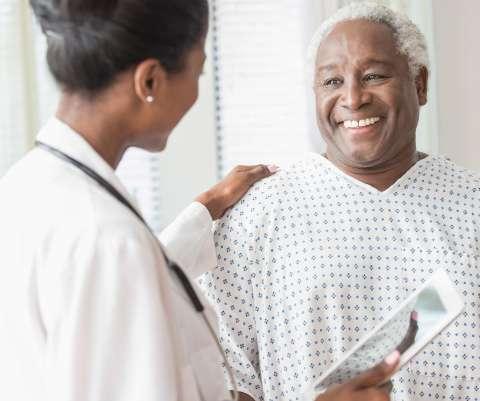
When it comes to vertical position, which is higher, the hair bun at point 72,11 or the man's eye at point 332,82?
the hair bun at point 72,11

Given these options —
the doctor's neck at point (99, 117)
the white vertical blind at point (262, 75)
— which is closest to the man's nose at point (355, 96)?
the doctor's neck at point (99, 117)

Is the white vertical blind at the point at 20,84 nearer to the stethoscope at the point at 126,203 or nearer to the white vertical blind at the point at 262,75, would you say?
the white vertical blind at the point at 262,75

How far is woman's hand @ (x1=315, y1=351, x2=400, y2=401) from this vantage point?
45.1 inches

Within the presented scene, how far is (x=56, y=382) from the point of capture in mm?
926

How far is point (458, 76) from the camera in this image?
8.46 ft

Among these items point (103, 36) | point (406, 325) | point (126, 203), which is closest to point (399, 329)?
point (406, 325)

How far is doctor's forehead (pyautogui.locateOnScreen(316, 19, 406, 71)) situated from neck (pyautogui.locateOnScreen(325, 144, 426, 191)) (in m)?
0.21

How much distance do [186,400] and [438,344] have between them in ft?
2.67

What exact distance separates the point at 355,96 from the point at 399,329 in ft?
2.14

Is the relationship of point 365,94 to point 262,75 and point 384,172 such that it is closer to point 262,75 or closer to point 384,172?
point 384,172

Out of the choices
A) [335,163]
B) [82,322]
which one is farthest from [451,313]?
[335,163]

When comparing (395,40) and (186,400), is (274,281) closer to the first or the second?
(395,40)

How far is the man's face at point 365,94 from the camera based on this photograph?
1.72 meters

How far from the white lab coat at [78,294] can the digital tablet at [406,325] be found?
31 cm
